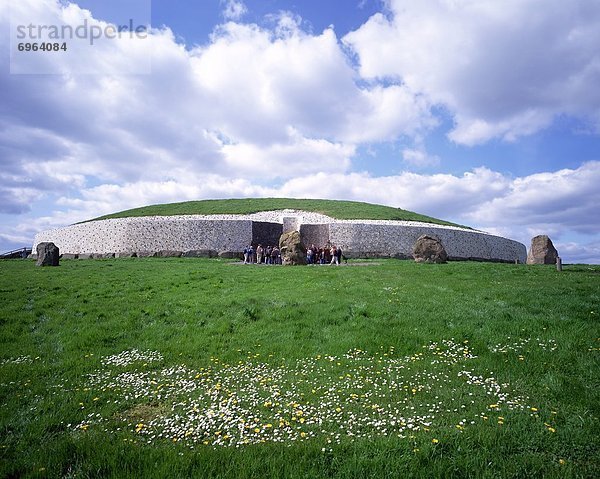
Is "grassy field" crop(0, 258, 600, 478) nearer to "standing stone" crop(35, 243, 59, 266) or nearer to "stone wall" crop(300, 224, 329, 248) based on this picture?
"standing stone" crop(35, 243, 59, 266)

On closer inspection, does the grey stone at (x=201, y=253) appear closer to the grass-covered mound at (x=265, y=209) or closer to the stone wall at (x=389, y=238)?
the stone wall at (x=389, y=238)

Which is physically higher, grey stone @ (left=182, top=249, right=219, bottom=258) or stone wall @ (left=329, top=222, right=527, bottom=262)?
stone wall @ (left=329, top=222, right=527, bottom=262)

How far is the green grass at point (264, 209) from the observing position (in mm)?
52156

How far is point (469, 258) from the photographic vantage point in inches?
1662

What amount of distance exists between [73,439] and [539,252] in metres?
34.9

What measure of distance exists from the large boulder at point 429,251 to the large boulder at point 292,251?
27.2 ft

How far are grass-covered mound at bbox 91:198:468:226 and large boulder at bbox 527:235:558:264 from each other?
2020cm

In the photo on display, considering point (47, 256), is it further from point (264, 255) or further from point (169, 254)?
point (264, 255)

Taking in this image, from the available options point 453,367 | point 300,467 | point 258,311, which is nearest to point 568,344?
point 453,367

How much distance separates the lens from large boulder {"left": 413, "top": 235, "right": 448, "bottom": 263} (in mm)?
26891

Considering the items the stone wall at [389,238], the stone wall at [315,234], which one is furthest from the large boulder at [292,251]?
the stone wall at [315,234]

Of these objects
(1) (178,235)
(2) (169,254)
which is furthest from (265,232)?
(2) (169,254)

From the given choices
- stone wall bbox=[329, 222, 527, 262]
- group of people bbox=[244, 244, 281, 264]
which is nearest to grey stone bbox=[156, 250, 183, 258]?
group of people bbox=[244, 244, 281, 264]

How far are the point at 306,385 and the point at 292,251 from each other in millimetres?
20898
